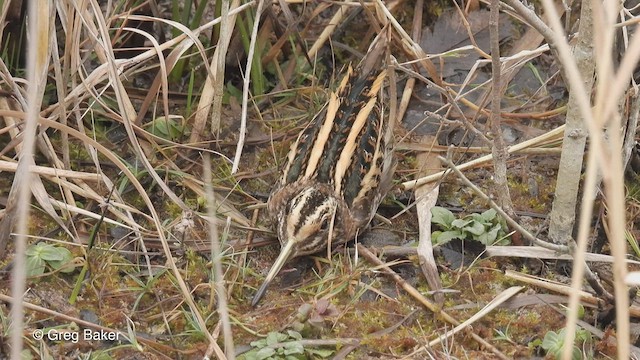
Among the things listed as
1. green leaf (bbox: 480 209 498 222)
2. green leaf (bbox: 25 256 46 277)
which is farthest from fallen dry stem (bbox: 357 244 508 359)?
green leaf (bbox: 25 256 46 277)

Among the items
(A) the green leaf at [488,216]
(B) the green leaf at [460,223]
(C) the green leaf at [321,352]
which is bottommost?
(C) the green leaf at [321,352]

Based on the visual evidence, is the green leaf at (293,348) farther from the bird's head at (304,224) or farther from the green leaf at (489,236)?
the green leaf at (489,236)

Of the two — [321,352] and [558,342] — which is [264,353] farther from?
[558,342]

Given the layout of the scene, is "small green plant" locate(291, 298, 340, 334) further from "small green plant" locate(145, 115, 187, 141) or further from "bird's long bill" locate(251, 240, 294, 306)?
"small green plant" locate(145, 115, 187, 141)

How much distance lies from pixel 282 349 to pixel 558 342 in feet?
3.55

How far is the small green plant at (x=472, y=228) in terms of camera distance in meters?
4.12

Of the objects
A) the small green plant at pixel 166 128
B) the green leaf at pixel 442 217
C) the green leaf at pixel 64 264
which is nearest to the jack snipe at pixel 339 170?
the green leaf at pixel 442 217

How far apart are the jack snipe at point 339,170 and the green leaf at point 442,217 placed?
29 centimetres

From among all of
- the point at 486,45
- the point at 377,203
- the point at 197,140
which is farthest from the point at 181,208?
the point at 486,45

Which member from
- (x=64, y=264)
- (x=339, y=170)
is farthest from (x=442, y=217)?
(x=64, y=264)

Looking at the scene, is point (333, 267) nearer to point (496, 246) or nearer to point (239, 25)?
point (496, 246)

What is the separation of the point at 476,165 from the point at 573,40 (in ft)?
2.67

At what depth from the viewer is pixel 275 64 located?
5.04m

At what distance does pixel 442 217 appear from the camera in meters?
4.25
